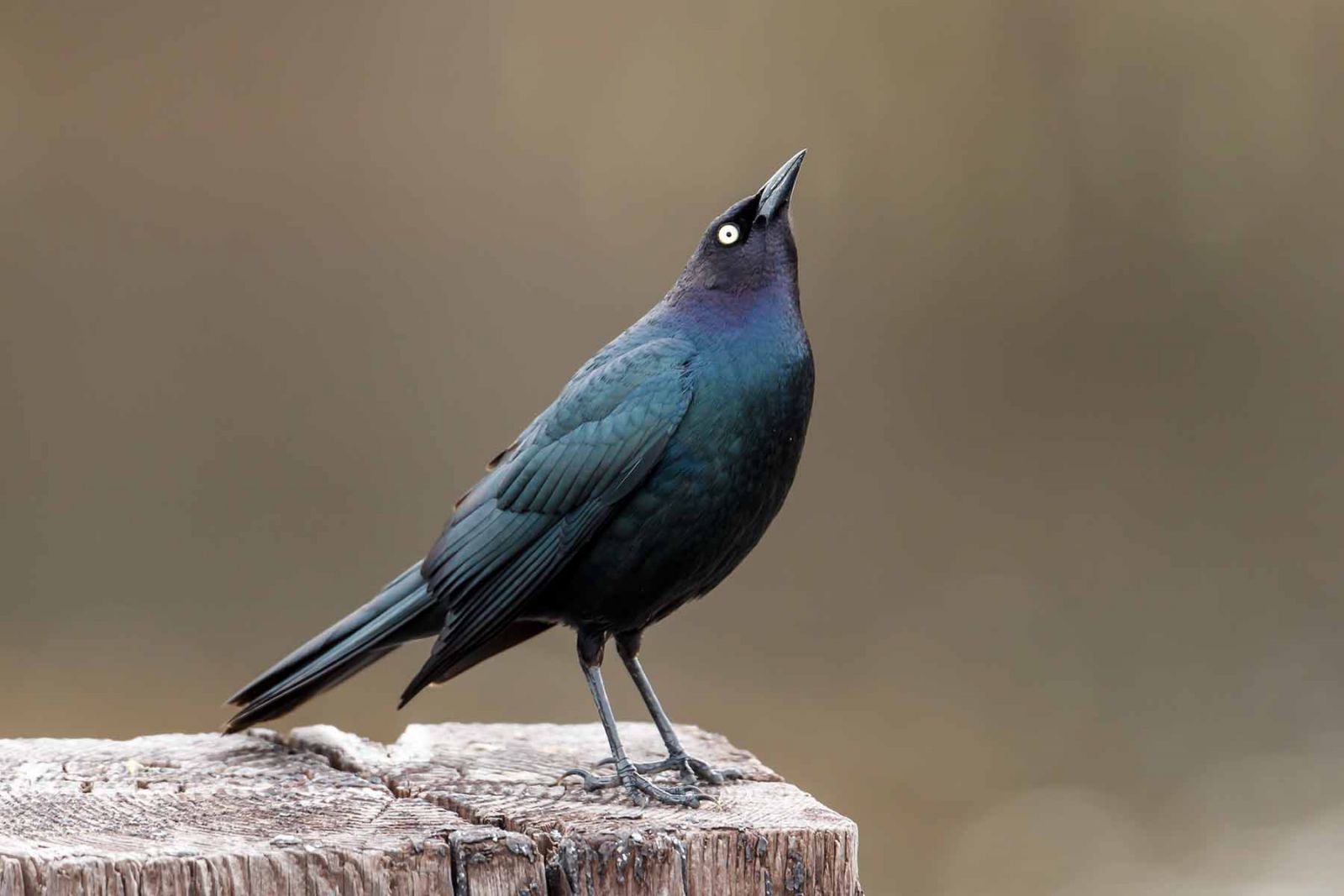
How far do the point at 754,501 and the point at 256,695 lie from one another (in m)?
1.23

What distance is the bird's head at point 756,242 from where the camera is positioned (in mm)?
3371

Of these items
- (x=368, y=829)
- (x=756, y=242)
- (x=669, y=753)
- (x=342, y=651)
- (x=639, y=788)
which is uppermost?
(x=756, y=242)

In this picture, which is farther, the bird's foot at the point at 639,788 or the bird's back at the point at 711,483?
the bird's back at the point at 711,483

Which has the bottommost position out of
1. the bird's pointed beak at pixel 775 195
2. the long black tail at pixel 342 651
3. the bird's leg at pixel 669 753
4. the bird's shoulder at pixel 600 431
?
the bird's leg at pixel 669 753

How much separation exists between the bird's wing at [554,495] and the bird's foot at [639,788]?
0.39 meters

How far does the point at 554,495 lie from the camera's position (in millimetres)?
3238

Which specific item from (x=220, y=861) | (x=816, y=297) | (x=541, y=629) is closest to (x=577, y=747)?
(x=541, y=629)

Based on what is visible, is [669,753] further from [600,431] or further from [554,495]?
[600,431]

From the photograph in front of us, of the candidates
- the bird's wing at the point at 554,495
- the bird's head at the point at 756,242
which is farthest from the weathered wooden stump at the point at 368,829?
the bird's head at the point at 756,242

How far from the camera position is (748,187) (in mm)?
7051

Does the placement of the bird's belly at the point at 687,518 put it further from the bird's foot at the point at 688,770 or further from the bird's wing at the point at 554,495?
the bird's foot at the point at 688,770

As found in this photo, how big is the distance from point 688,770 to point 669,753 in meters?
0.13

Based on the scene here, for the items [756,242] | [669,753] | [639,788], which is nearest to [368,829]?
[639,788]

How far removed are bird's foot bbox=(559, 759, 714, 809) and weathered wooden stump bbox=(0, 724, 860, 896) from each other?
0.03 metres
